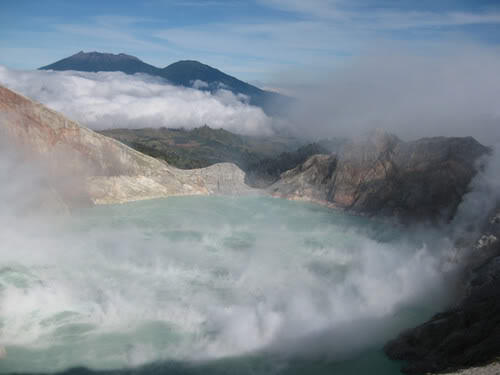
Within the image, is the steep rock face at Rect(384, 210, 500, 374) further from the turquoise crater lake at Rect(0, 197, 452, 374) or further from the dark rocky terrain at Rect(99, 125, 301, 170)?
the dark rocky terrain at Rect(99, 125, 301, 170)

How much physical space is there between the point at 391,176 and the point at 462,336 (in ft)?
135

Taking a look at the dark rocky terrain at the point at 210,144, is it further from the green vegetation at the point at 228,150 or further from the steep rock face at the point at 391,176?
the steep rock face at the point at 391,176

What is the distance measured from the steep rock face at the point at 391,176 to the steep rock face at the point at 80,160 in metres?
20.2

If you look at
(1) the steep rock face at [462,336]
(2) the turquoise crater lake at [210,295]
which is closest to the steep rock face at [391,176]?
(2) the turquoise crater lake at [210,295]

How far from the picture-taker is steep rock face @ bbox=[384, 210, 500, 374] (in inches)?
786

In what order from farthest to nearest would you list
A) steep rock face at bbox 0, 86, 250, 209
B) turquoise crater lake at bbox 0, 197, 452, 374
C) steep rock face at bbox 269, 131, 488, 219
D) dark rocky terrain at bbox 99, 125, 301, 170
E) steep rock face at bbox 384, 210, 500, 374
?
dark rocky terrain at bbox 99, 125, 301, 170
steep rock face at bbox 0, 86, 250, 209
steep rock face at bbox 269, 131, 488, 219
turquoise crater lake at bbox 0, 197, 452, 374
steep rock face at bbox 384, 210, 500, 374

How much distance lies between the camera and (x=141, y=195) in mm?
65375

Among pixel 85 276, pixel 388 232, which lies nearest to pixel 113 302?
pixel 85 276

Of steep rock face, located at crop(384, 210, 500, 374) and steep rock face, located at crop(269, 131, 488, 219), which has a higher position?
steep rock face, located at crop(269, 131, 488, 219)

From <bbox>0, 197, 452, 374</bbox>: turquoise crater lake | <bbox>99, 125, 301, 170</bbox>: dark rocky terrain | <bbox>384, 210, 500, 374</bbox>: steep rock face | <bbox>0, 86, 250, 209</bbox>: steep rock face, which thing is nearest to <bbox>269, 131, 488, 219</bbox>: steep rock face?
<bbox>0, 197, 452, 374</bbox>: turquoise crater lake

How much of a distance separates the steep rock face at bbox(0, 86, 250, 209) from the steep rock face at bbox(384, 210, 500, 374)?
46.4 m

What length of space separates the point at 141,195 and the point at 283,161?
98.1ft

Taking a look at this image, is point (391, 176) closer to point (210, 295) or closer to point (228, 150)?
point (210, 295)

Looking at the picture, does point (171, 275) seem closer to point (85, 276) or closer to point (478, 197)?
point (85, 276)
